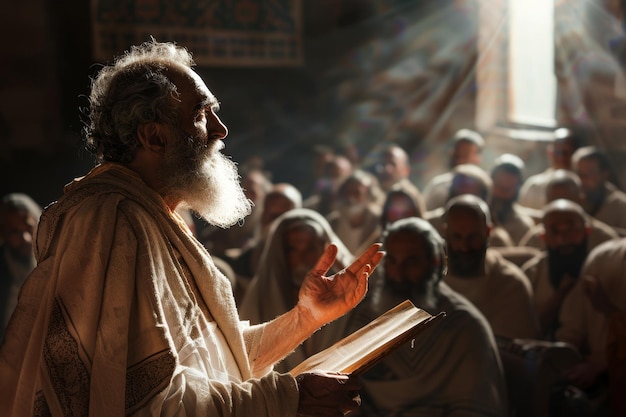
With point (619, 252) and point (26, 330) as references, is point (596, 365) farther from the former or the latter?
point (26, 330)

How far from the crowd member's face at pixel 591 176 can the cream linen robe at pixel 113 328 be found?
6986 millimetres

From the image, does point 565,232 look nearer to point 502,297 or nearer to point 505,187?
point 502,297

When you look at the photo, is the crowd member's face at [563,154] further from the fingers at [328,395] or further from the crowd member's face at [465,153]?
the fingers at [328,395]

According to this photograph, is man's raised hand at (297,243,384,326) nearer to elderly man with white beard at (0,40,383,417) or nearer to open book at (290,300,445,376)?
open book at (290,300,445,376)

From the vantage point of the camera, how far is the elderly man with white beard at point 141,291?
245 centimetres

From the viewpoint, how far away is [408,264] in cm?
544

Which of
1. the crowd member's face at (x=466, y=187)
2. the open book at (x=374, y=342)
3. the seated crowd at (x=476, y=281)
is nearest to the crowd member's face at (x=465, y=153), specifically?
the seated crowd at (x=476, y=281)

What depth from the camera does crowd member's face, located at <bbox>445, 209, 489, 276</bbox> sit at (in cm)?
617

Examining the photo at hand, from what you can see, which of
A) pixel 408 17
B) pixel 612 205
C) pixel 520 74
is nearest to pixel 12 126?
pixel 408 17

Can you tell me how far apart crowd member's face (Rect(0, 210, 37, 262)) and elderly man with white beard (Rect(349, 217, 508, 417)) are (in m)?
3.62

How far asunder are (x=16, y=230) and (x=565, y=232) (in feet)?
14.2

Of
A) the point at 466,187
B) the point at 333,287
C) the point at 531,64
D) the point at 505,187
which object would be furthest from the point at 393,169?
the point at 333,287

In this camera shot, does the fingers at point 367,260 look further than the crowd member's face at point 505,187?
No

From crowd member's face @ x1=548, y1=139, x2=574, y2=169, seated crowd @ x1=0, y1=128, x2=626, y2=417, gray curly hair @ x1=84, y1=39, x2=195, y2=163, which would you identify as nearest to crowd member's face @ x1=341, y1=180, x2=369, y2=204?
seated crowd @ x1=0, y1=128, x2=626, y2=417
